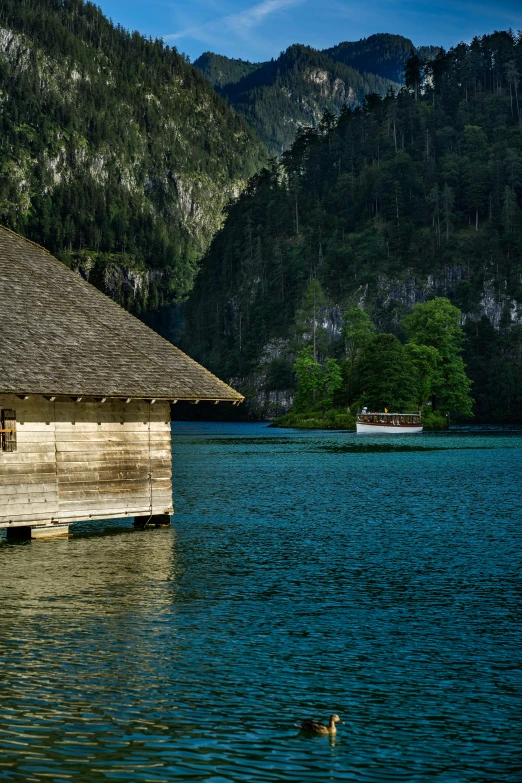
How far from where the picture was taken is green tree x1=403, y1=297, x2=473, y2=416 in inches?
5753

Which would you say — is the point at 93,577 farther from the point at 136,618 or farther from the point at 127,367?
the point at 127,367

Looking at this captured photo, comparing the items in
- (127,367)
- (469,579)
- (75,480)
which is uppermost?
(127,367)

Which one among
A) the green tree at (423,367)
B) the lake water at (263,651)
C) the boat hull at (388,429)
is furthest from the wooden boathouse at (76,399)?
the green tree at (423,367)

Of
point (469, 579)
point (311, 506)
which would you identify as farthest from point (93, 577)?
point (311, 506)

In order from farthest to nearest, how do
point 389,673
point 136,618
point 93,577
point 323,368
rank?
point 323,368, point 93,577, point 136,618, point 389,673

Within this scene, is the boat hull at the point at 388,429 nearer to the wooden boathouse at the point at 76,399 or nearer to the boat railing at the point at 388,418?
the boat railing at the point at 388,418

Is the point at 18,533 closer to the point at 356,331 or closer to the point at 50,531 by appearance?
the point at 50,531

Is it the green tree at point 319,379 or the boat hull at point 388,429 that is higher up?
the green tree at point 319,379

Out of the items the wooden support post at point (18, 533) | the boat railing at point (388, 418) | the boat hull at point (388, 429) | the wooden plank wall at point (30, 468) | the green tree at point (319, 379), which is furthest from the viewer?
the green tree at point (319, 379)

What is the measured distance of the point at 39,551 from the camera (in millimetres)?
28000

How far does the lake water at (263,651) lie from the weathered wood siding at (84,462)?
1148 mm

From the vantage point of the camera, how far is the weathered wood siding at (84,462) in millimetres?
28719

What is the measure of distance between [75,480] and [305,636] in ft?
44.1

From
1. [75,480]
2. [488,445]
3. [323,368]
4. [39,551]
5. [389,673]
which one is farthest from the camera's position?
[323,368]
